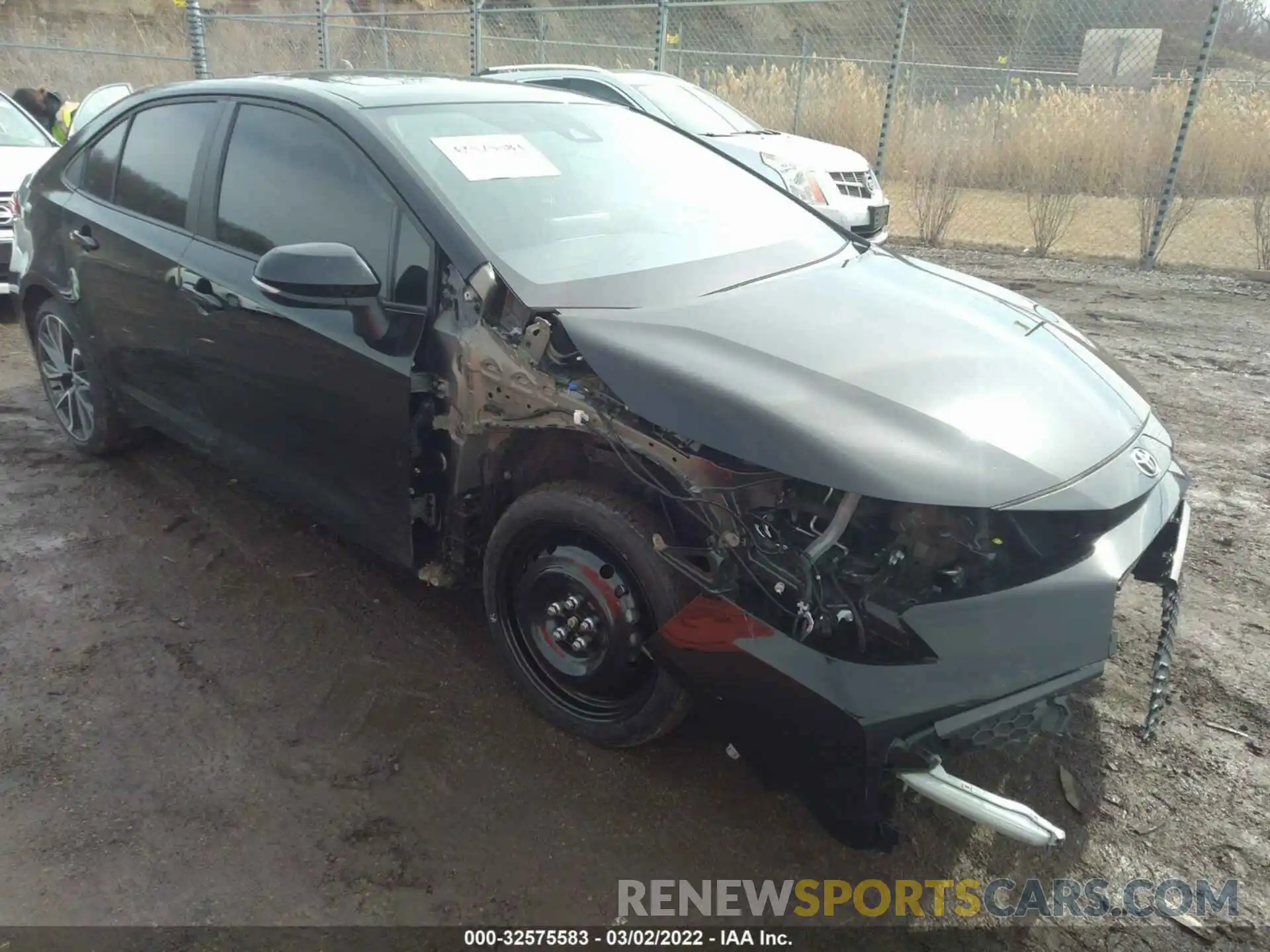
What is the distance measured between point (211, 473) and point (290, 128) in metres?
1.93

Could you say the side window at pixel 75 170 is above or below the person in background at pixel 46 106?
above

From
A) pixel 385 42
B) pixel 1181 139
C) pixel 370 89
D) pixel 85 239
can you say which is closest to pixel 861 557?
pixel 370 89

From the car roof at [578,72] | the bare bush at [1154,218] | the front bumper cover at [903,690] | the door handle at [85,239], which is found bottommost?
the bare bush at [1154,218]

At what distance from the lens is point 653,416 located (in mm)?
2164

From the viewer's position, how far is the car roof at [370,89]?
304 cm

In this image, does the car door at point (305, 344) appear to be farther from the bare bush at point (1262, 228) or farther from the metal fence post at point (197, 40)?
the metal fence post at point (197, 40)

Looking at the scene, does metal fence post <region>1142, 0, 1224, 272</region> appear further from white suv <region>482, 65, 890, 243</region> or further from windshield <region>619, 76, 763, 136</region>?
windshield <region>619, 76, 763, 136</region>

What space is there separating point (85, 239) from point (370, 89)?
5.38 ft

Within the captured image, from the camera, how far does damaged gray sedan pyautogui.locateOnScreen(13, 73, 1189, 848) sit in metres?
2.01

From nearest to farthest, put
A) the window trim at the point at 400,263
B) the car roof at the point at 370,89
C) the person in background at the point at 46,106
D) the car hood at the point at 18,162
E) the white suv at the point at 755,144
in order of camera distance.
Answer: the window trim at the point at 400,263, the car roof at the point at 370,89, the car hood at the point at 18,162, the white suv at the point at 755,144, the person in background at the point at 46,106

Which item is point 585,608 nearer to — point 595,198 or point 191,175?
point 595,198

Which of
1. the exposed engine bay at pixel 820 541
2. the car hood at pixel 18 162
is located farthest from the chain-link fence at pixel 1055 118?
the exposed engine bay at pixel 820 541

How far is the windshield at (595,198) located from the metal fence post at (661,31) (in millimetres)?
7550

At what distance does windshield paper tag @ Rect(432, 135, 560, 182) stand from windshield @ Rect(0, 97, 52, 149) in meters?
6.41
